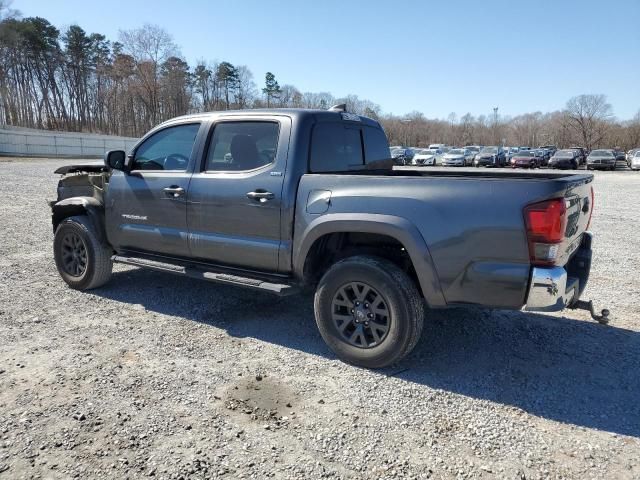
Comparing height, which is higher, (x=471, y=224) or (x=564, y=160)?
(x=564, y=160)

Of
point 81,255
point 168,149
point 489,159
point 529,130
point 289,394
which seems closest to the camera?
point 289,394

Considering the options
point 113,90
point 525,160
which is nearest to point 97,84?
point 113,90

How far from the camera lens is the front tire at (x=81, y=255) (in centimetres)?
536

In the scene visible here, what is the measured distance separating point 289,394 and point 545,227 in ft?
6.74

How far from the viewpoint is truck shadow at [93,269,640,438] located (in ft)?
10.8

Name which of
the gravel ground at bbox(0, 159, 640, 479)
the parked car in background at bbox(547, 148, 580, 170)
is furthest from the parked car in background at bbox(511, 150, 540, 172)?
the gravel ground at bbox(0, 159, 640, 479)

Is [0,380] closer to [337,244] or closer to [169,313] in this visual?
[169,313]

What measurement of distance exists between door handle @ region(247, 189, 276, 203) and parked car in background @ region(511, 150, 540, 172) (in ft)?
132

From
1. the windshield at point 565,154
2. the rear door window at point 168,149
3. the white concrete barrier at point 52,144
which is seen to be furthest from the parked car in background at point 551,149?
the rear door window at point 168,149

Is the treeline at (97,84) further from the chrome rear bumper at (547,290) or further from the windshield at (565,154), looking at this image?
the chrome rear bumper at (547,290)

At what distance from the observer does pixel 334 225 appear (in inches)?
145

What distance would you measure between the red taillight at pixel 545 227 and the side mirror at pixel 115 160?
4037mm

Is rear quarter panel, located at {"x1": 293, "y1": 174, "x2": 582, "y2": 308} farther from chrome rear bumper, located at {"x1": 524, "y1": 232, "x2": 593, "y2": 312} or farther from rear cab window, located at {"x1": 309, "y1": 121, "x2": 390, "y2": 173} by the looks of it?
rear cab window, located at {"x1": 309, "y1": 121, "x2": 390, "y2": 173}

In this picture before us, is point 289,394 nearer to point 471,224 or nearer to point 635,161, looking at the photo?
point 471,224
